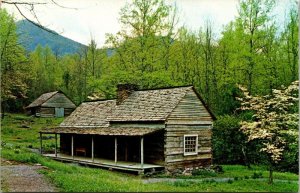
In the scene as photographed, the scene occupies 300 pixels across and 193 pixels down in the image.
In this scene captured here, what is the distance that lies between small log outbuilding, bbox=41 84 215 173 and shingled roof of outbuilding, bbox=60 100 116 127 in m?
0.11

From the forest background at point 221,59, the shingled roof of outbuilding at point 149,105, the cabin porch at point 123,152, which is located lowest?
the cabin porch at point 123,152

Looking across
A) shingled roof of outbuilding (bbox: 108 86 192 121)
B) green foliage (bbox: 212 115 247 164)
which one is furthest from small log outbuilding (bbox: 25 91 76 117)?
green foliage (bbox: 212 115 247 164)

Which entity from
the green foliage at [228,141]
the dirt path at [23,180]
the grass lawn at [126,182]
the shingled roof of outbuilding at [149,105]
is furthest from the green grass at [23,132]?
the dirt path at [23,180]

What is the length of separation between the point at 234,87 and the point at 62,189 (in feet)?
92.6

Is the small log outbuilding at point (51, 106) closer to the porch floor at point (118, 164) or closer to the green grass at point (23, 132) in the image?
the green grass at point (23, 132)

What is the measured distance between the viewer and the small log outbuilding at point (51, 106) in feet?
203

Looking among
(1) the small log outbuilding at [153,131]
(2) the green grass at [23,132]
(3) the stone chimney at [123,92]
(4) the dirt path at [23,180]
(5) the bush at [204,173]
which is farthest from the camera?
(2) the green grass at [23,132]

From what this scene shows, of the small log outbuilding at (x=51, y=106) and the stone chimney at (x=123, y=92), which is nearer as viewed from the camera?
the stone chimney at (x=123, y=92)

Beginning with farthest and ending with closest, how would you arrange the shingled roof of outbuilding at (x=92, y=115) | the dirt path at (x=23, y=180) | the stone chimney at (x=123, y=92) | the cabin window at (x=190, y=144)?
the stone chimney at (x=123, y=92) → the shingled roof of outbuilding at (x=92, y=115) → the cabin window at (x=190, y=144) → the dirt path at (x=23, y=180)

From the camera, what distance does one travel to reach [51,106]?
63062 mm

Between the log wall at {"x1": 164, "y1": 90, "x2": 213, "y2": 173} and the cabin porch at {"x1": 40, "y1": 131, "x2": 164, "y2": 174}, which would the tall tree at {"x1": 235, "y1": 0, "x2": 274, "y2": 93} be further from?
the cabin porch at {"x1": 40, "y1": 131, "x2": 164, "y2": 174}

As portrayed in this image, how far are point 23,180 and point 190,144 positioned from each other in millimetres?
Result: 12402

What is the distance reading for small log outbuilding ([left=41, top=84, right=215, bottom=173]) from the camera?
77.4 ft

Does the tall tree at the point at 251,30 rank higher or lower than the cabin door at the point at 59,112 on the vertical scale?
higher
